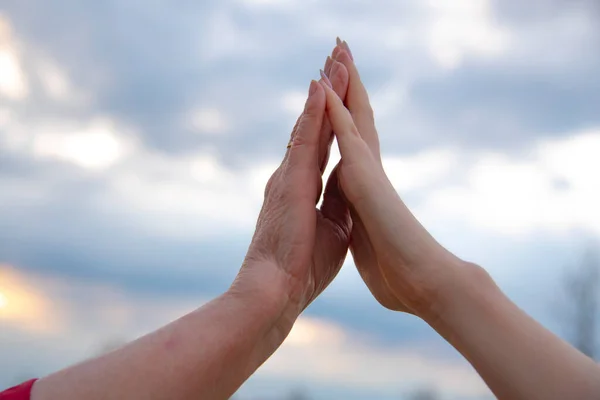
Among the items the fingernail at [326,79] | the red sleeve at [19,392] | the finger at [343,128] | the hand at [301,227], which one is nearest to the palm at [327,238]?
the hand at [301,227]

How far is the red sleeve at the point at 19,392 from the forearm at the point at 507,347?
0.72 metres

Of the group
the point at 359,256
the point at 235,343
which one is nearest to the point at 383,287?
the point at 359,256

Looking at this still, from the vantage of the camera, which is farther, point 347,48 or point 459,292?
point 347,48

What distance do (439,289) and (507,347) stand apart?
0.18m

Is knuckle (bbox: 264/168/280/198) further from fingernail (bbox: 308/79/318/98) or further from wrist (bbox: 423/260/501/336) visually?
wrist (bbox: 423/260/501/336)

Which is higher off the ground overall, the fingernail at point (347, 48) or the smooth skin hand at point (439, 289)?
the fingernail at point (347, 48)

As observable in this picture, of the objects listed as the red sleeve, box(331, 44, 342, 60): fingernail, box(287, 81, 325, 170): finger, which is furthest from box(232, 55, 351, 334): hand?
the red sleeve

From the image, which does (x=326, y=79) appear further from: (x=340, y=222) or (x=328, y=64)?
(x=340, y=222)

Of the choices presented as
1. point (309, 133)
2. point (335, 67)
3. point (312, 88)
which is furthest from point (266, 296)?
point (335, 67)

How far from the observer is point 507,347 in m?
1.15

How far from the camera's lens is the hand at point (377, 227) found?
1.34 metres

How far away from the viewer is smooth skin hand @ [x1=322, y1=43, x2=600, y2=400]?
111cm

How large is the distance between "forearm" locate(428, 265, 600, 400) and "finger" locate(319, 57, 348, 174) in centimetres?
50

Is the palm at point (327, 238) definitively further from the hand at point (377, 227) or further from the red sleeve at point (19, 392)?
the red sleeve at point (19, 392)
